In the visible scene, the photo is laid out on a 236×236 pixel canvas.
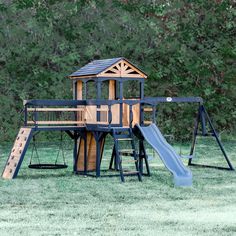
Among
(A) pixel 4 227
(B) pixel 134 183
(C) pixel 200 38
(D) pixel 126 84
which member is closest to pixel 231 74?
(C) pixel 200 38

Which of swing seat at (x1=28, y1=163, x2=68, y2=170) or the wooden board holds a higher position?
the wooden board

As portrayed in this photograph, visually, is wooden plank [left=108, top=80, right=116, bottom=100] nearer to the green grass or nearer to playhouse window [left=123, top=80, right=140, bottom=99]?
the green grass

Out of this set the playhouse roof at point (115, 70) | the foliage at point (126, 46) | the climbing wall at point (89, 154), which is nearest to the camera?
the playhouse roof at point (115, 70)

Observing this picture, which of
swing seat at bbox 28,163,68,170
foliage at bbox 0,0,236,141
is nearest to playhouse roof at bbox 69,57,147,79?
swing seat at bbox 28,163,68,170

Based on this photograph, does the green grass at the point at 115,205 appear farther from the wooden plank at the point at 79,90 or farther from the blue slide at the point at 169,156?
the wooden plank at the point at 79,90

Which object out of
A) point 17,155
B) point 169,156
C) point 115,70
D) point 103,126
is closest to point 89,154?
point 103,126

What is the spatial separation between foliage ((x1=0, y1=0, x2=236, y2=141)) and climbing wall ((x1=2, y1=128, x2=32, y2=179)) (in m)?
10.7

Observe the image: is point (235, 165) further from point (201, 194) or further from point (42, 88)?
point (42, 88)

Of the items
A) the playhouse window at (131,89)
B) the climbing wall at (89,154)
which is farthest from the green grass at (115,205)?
the playhouse window at (131,89)

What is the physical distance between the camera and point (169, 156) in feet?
46.7

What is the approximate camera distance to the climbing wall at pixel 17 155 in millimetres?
14359

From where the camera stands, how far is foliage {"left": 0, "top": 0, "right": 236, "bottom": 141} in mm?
26047

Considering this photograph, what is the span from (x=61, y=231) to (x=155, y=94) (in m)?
17.9

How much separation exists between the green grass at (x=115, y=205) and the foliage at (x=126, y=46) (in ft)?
35.3
